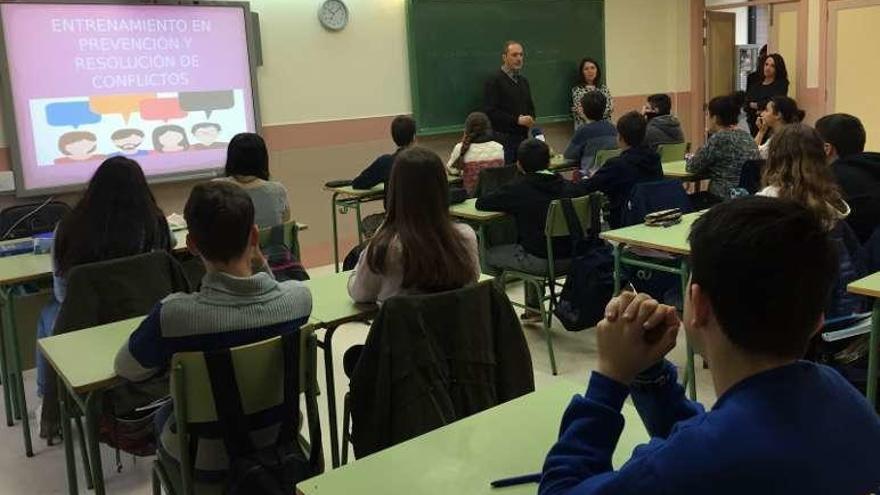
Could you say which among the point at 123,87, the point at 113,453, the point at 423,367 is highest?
the point at 123,87

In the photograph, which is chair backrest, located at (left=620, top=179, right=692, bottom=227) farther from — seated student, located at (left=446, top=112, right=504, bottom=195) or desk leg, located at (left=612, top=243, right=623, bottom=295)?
seated student, located at (left=446, top=112, right=504, bottom=195)

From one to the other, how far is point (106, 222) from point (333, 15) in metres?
3.76

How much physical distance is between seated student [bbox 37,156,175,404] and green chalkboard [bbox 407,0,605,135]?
4103 millimetres

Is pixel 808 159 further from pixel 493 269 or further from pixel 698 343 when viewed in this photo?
pixel 698 343

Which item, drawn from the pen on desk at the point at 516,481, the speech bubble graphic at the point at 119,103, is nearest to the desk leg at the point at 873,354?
the pen on desk at the point at 516,481

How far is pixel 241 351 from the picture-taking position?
6.35 ft

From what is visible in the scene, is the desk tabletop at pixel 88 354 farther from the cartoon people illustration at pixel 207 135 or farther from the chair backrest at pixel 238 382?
the cartoon people illustration at pixel 207 135

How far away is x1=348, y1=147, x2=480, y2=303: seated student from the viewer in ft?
7.90

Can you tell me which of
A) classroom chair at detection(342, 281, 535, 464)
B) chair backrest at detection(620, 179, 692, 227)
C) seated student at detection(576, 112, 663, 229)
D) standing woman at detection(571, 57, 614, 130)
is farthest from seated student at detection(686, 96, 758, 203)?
classroom chair at detection(342, 281, 535, 464)

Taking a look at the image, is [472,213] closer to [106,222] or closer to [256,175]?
[256,175]

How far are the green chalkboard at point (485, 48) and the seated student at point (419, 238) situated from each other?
14.9 feet

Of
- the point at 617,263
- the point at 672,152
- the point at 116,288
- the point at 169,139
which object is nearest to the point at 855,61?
the point at 672,152

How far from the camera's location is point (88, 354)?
2.28 metres

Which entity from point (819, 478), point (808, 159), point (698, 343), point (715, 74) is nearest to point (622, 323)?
point (698, 343)
